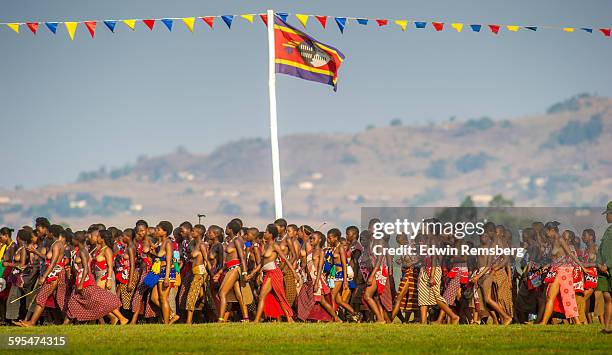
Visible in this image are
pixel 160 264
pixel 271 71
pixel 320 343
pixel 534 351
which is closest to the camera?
pixel 534 351

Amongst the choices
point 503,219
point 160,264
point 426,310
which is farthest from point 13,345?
point 503,219

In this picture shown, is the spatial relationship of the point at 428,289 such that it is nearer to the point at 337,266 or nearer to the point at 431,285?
the point at 431,285

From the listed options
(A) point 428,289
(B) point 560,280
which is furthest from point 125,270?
(B) point 560,280

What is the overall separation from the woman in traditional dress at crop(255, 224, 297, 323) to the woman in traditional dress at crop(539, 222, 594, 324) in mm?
4682

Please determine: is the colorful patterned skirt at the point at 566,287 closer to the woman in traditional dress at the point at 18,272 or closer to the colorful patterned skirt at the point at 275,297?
the colorful patterned skirt at the point at 275,297

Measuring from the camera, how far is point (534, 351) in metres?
16.9

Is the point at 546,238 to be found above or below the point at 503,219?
below

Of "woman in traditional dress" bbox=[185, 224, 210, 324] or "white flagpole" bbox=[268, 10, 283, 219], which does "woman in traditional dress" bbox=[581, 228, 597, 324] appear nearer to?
"woman in traditional dress" bbox=[185, 224, 210, 324]

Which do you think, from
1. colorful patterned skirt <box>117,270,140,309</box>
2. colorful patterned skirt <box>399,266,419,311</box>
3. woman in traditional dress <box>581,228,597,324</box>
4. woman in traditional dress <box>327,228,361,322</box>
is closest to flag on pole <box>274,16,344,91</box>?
woman in traditional dress <box>327,228,361,322</box>

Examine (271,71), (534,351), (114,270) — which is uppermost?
(271,71)

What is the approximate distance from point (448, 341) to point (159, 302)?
20.5 ft

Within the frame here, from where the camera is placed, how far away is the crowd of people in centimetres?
2194

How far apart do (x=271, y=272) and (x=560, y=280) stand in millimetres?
5178

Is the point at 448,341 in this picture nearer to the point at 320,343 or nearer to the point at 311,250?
the point at 320,343
